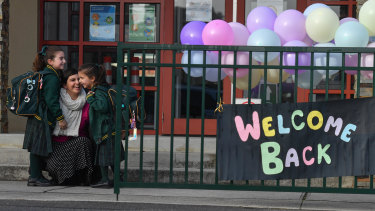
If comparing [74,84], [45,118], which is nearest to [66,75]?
[74,84]

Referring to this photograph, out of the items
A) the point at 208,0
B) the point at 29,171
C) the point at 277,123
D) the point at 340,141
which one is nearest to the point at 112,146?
the point at 29,171

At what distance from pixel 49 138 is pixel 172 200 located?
1714 millimetres

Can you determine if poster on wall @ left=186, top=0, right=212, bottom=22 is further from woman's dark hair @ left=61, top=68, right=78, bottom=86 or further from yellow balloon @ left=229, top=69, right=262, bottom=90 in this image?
yellow balloon @ left=229, top=69, right=262, bottom=90

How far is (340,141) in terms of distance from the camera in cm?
579

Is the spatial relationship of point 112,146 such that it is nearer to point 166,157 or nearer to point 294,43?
point 166,157

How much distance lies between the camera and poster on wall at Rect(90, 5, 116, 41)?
1023 centimetres

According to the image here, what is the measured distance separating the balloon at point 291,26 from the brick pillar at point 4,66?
14.9 feet

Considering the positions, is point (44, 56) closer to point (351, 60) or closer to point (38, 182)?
point (38, 182)

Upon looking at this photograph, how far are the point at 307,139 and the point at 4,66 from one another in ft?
16.9

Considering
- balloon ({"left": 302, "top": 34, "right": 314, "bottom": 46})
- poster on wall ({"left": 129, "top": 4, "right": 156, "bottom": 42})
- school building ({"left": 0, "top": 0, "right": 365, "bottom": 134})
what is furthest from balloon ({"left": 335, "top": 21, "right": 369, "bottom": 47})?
poster on wall ({"left": 129, "top": 4, "right": 156, "bottom": 42})

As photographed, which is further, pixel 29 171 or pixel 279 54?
pixel 29 171

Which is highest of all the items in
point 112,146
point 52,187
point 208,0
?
point 208,0

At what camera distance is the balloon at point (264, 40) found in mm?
5938

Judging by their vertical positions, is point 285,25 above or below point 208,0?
below
